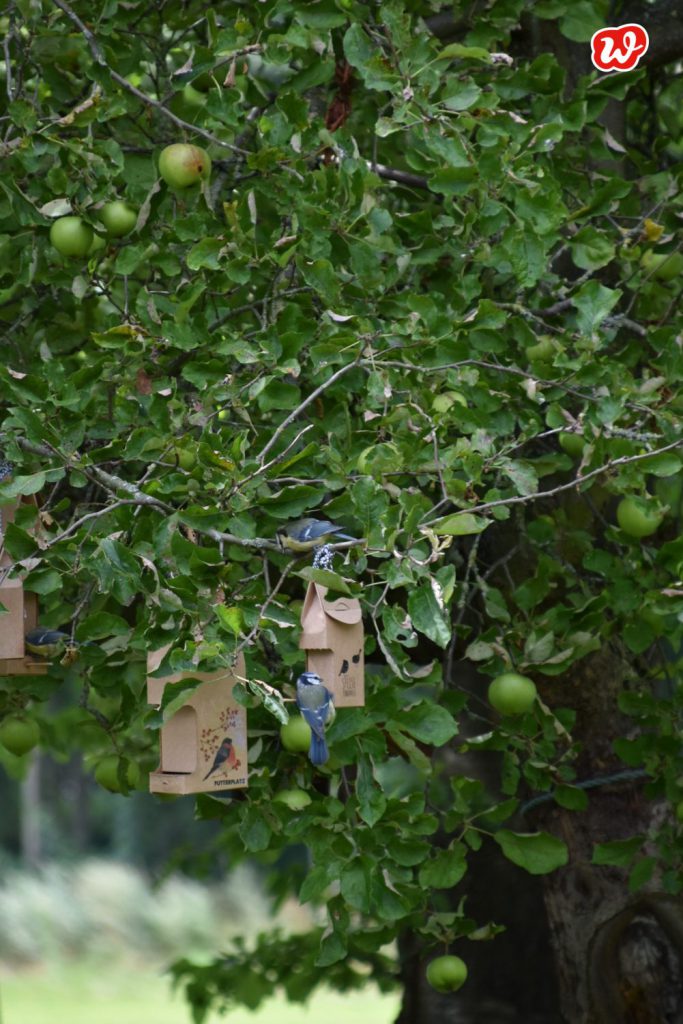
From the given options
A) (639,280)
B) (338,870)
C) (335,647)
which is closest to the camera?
(335,647)

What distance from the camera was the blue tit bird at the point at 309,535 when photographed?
1.96 metres

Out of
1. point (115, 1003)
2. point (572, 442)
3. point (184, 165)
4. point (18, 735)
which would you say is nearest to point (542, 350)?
point (572, 442)

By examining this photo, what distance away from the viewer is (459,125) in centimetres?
255

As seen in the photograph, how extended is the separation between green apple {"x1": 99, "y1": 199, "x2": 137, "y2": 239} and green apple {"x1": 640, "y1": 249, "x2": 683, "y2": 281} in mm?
1088

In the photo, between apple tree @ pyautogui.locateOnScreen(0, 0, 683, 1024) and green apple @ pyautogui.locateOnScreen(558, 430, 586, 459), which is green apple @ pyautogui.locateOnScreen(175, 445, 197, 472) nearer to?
apple tree @ pyautogui.locateOnScreen(0, 0, 683, 1024)

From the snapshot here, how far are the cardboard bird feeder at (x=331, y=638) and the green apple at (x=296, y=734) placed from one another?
39cm

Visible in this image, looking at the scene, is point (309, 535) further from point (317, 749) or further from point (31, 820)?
point (31, 820)

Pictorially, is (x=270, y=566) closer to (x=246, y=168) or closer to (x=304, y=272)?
(x=304, y=272)

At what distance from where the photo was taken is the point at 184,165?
8.13 ft

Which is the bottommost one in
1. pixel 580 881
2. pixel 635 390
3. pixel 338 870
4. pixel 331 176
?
pixel 580 881

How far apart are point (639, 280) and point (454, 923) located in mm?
1412

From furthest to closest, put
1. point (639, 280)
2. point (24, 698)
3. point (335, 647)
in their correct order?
point (639, 280)
point (24, 698)
point (335, 647)

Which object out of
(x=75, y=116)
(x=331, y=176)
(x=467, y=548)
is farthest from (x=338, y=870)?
(x=75, y=116)

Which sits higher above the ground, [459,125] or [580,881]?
[459,125]
